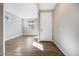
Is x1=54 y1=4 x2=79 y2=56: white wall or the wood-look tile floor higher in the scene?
x1=54 y1=4 x2=79 y2=56: white wall

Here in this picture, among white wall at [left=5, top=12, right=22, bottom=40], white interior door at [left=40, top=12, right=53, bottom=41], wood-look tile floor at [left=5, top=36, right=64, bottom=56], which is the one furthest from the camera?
white wall at [left=5, top=12, right=22, bottom=40]

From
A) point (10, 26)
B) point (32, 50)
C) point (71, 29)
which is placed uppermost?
point (10, 26)

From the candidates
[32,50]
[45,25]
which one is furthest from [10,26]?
[32,50]

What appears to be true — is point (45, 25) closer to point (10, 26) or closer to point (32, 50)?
point (32, 50)

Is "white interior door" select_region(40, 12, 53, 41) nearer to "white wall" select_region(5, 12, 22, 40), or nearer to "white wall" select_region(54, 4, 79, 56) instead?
"white wall" select_region(5, 12, 22, 40)

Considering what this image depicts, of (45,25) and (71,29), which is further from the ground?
(45,25)

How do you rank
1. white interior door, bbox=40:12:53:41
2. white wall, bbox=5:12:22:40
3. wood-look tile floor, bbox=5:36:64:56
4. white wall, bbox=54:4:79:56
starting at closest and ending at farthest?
white wall, bbox=54:4:79:56
wood-look tile floor, bbox=5:36:64:56
white interior door, bbox=40:12:53:41
white wall, bbox=5:12:22:40

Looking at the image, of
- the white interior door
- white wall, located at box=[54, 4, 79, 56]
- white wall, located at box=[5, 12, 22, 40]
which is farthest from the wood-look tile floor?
white wall, located at box=[5, 12, 22, 40]

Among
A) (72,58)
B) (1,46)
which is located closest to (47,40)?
(1,46)

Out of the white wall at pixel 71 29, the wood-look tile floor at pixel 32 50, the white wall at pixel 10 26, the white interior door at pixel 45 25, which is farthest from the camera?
the white wall at pixel 10 26

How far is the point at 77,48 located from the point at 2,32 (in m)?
2.09

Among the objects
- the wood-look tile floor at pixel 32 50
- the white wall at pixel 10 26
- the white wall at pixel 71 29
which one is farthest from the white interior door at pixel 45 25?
the white wall at pixel 71 29

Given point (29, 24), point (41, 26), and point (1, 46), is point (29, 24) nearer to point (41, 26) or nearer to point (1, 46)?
point (41, 26)

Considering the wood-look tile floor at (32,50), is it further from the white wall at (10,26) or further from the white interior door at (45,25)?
the white wall at (10,26)
